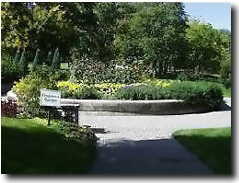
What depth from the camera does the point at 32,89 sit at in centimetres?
1088

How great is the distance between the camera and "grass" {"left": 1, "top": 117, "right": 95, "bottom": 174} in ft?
28.7

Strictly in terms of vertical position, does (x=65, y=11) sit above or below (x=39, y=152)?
above

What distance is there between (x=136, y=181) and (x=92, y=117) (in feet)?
8.86

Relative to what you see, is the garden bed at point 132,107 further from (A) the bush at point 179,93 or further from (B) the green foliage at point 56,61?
(B) the green foliage at point 56,61

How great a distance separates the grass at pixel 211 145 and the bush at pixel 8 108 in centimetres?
288

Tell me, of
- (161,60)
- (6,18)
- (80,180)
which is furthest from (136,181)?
(161,60)

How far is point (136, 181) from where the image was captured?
8711 millimetres

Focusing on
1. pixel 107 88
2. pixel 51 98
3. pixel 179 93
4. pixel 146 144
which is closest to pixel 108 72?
pixel 107 88

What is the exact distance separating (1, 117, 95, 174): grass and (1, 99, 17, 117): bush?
83 centimetres

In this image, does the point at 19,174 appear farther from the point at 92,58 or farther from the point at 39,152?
the point at 92,58

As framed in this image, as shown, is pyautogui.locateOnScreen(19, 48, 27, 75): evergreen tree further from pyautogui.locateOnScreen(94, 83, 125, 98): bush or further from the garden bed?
pyautogui.locateOnScreen(94, 83, 125, 98): bush

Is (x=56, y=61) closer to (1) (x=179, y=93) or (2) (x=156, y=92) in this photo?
(2) (x=156, y=92)

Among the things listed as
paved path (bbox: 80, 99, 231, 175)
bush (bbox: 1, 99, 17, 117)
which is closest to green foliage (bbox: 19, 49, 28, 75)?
bush (bbox: 1, 99, 17, 117)

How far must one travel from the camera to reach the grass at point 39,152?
28.7 feet
